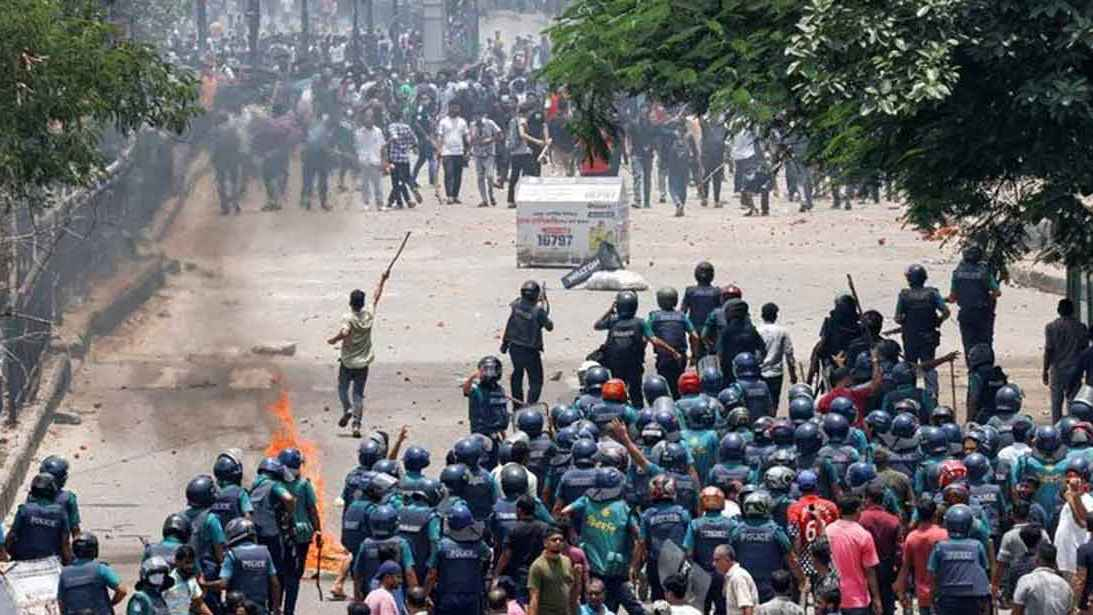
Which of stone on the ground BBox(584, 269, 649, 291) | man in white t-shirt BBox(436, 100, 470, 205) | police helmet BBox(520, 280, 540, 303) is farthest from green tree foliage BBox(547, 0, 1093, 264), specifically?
man in white t-shirt BBox(436, 100, 470, 205)

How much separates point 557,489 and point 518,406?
18.7 feet

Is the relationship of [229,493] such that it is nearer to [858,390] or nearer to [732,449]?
[732,449]

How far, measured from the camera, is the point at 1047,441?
17312 millimetres

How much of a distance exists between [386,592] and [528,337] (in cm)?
827

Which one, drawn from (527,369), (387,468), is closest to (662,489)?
(387,468)

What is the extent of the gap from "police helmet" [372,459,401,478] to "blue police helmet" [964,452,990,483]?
11.7 feet

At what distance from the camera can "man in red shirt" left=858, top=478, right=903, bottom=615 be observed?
16625mm

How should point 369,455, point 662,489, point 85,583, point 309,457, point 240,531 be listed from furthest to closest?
point 309,457 < point 369,455 < point 662,489 < point 240,531 < point 85,583

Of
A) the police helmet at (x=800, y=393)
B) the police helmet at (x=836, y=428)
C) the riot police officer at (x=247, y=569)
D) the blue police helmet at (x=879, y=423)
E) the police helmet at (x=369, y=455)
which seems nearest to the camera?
the riot police officer at (x=247, y=569)

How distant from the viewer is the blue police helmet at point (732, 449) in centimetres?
1756

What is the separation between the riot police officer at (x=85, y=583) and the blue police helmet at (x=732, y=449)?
4.15 metres

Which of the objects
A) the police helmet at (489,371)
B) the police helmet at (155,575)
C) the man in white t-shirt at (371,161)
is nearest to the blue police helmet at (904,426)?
the police helmet at (489,371)

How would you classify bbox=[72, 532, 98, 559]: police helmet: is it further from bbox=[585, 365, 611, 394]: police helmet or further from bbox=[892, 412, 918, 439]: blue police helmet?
bbox=[892, 412, 918, 439]: blue police helmet

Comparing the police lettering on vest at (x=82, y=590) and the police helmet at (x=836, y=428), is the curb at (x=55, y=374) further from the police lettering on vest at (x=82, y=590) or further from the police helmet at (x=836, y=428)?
the police helmet at (x=836, y=428)
